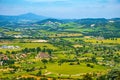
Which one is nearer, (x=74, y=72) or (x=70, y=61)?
(x=74, y=72)

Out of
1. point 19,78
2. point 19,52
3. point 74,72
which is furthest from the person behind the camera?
point 19,52

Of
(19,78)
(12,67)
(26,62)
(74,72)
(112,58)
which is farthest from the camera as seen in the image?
(112,58)

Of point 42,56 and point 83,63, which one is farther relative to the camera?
point 42,56

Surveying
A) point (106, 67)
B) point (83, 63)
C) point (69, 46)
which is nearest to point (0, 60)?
point (83, 63)

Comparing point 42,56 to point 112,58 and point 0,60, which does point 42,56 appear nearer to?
point 0,60

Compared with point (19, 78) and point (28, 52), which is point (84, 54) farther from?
point (19, 78)

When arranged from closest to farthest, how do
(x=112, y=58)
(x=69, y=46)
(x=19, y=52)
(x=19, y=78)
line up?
1. (x=19, y=78)
2. (x=112, y=58)
3. (x=19, y=52)
4. (x=69, y=46)

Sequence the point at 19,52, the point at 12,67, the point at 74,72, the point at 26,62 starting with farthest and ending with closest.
→ 1. the point at 19,52
2. the point at 26,62
3. the point at 12,67
4. the point at 74,72

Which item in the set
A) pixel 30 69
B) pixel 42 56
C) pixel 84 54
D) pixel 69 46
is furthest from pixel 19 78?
pixel 69 46
